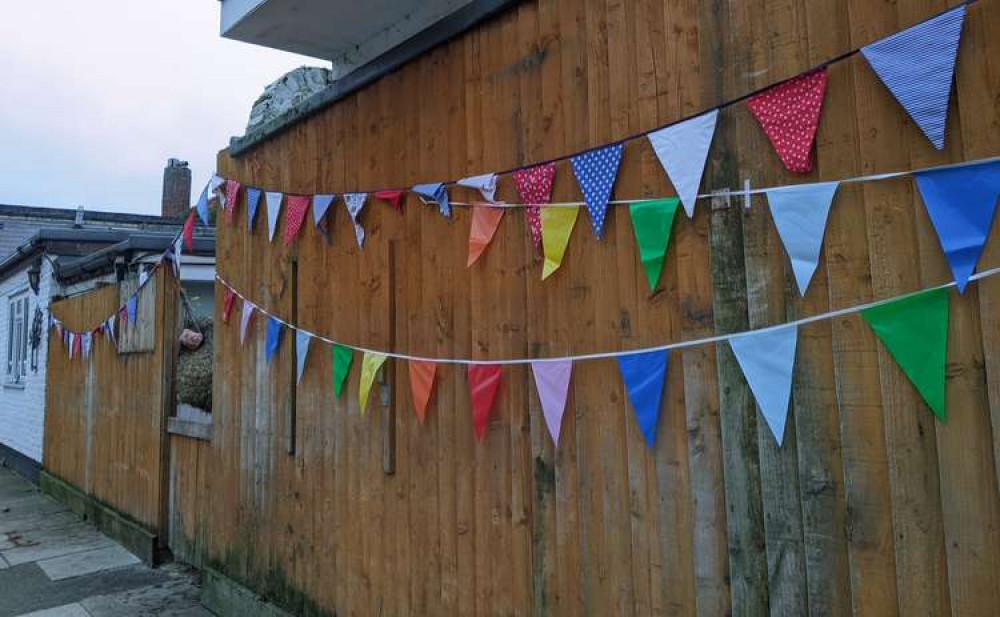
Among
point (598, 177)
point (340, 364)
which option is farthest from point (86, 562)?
point (598, 177)

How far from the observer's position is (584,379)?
8.15 ft

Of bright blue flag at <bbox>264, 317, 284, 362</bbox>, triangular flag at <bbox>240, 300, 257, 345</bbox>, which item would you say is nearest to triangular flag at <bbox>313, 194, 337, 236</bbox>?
bright blue flag at <bbox>264, 317, 284, 362</bbox>

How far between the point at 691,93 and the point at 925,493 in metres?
1.36

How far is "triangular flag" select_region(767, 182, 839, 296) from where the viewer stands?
187cm

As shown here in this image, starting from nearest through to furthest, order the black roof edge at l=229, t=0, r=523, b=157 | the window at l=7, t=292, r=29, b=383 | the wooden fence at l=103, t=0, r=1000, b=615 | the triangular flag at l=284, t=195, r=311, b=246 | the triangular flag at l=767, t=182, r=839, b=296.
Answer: the wooden fence at l=103, t=0, r=1000, b=615, the triangular flag at l=767, t=182, r=839, b=296, the black roof edge at l=229, t=0, r=523, b=157, the triangular flag at l=284, t=195, r=311, b=246, the window at l=7, t=292, r=29, b=383

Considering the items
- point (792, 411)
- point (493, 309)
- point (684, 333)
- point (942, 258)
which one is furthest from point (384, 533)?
point (942, 258)

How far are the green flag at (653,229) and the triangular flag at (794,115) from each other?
1.19ft

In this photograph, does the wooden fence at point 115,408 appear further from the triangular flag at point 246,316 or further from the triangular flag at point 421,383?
the triangular flag at point 421,383

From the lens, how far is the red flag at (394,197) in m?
3.39

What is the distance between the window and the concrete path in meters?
4.87

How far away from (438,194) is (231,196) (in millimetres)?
2592

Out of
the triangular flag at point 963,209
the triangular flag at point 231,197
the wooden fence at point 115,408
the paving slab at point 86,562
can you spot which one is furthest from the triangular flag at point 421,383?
the paving slab at point 86,562

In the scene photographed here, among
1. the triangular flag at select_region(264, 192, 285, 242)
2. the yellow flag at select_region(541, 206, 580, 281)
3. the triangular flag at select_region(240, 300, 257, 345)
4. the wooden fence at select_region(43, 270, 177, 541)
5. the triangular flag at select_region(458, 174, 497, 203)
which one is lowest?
the wooden fence at select_region(43, 270, 177, 541)

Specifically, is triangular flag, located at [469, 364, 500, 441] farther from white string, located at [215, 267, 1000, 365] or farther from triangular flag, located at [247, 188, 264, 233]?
triangular flag, located at [247, 188, 264, 233]
